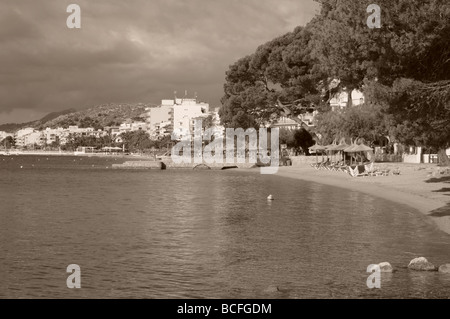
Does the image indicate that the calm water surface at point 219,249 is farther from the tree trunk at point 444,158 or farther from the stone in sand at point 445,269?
the tree trunk at point 444,158

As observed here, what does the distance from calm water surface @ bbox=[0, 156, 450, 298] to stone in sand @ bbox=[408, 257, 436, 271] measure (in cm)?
43

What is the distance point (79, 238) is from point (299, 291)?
35.8ft

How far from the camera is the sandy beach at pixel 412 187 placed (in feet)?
96.4

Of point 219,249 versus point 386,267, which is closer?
point 386,267

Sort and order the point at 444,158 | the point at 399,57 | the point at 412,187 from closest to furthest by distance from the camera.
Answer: the point at 399,57, the point at 412,187, the point at 444,158

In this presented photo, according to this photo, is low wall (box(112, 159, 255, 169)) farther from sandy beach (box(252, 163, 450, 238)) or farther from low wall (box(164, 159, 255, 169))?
sandy beach (box(252, 163, 450, 238))

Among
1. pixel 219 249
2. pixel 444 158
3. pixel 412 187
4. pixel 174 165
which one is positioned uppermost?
pixel 444 158

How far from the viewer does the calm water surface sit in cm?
1484

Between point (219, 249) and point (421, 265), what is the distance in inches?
254

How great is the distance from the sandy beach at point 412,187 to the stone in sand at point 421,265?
715cm

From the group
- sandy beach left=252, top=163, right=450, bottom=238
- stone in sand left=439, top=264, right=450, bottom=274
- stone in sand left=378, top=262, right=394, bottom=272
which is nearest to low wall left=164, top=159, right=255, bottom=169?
sandy beach left=252, top=163, right=450, bottom=238

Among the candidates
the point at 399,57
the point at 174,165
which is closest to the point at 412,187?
the point at 399,57

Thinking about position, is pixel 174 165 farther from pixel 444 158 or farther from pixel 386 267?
pixel 386 267

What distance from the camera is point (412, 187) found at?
130 feet
